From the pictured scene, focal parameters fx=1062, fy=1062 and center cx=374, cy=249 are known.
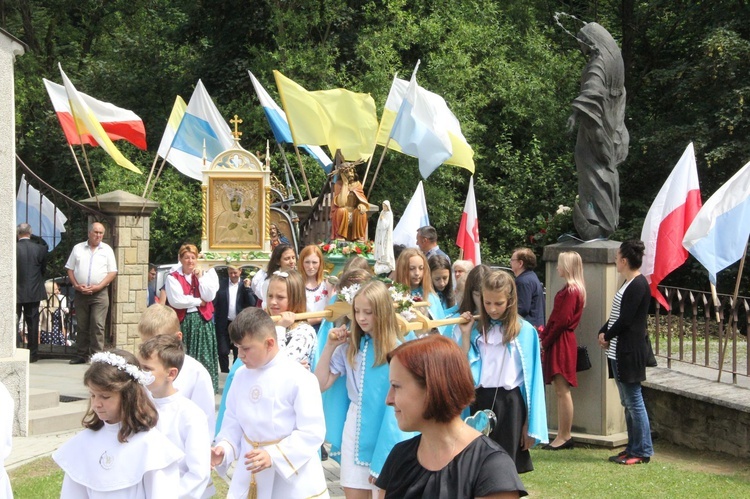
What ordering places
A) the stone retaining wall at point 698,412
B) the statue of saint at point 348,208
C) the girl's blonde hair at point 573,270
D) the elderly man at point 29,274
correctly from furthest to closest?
the statue of saint at point 348,208 < the elderly man at point 29,274 < the girl's blonde hair at point 573,270 < the stone retaining wall at point 698,412

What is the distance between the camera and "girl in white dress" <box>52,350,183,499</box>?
14.9ft

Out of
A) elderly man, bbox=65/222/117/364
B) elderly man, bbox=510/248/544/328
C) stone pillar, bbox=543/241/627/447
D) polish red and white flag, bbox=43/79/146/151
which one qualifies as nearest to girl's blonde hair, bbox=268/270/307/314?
elderly man, bbox=510/248/544/328

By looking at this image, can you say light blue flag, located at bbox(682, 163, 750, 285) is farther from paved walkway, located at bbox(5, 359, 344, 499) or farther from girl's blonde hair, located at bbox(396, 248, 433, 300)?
paved walkway, located at bbox(5, 359, 344, 499)

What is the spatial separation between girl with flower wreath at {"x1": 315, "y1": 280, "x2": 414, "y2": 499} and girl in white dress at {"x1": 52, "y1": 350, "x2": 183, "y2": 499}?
1.59 metres

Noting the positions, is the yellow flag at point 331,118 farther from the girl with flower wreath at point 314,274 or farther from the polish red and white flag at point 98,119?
the girl with flower wreath at point 314,274

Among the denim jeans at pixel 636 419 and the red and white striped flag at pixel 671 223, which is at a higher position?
the red and white striped flag at pixel 671 223

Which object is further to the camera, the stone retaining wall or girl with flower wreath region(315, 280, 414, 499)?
the stone retaining wall

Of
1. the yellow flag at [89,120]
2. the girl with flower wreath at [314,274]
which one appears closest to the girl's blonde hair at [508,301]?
the girl with flower wreath at [314,274]

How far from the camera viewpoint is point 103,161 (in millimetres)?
27547

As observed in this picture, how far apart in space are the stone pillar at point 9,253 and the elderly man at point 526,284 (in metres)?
4.57

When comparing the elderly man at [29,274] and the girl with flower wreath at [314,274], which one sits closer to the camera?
the girl with flower wreath at [314,274]

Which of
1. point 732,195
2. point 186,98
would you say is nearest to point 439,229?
point 186,98

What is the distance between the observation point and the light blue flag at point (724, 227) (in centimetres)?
909

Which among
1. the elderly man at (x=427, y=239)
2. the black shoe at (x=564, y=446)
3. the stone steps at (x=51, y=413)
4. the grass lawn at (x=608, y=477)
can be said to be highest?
the elderly man at (x=427, y=239)
